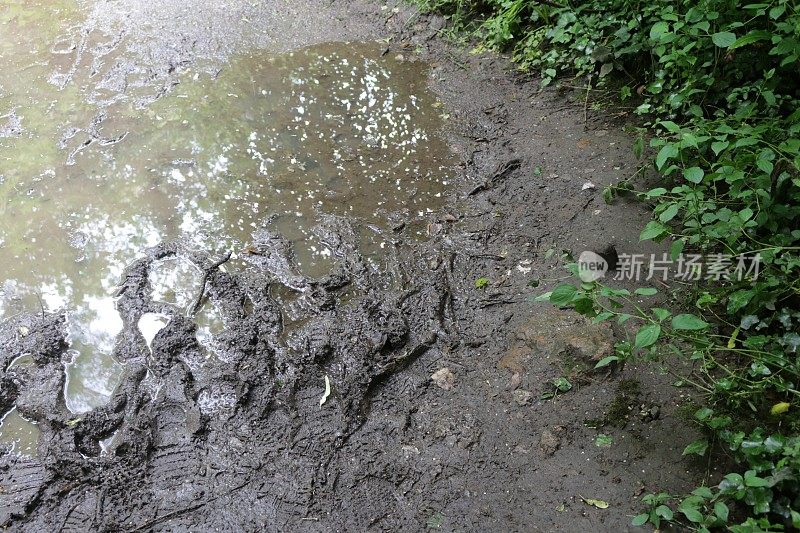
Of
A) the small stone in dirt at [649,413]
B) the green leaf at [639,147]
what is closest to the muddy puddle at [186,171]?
the green leaf at [639,147]

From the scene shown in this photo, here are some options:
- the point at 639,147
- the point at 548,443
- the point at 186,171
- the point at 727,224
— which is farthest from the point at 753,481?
the point at 186,171

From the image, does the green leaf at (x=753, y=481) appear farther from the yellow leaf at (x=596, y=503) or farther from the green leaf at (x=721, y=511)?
the yellow leaf at (x=596, y=503)

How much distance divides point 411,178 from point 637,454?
2.26 metres

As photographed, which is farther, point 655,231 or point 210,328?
point 210,328

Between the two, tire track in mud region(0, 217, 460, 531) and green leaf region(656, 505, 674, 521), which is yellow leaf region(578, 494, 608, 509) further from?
tire track in mud region(0, 217, 460, 531)

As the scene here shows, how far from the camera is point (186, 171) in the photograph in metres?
4.05

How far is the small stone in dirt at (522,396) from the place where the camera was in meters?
2.67

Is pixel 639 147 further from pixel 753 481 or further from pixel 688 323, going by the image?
pixel 753 481

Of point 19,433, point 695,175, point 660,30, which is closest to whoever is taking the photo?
point 695,175

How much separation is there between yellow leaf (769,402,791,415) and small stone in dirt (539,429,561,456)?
2.66 ft

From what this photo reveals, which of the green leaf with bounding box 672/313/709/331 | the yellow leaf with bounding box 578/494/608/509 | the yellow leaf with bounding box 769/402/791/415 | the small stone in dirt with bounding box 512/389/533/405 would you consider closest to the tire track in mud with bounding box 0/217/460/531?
the small stone in dirt with bounding box 512/389/533/405

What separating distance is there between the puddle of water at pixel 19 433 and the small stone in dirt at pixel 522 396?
226 centimetres

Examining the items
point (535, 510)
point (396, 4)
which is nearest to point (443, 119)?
point (396, 4)

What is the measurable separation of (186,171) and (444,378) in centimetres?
241
